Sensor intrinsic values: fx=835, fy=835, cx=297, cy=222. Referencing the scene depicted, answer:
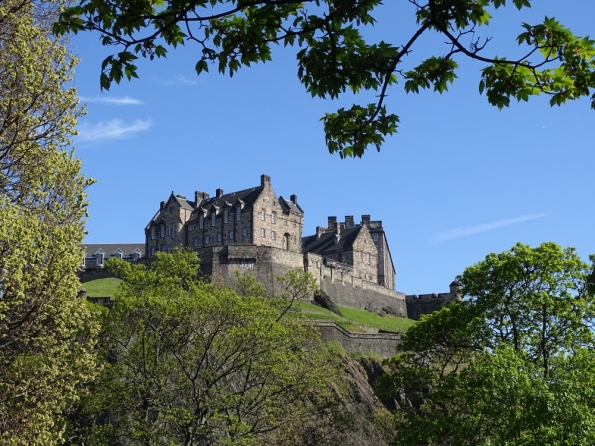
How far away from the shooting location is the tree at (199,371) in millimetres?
31984

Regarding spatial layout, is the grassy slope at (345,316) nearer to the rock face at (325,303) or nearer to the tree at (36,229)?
the rock face at (325,303)

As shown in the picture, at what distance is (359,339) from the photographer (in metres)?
61.7

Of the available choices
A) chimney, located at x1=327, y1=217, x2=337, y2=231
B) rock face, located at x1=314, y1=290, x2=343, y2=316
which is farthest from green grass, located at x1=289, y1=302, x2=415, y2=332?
chimney, located at x1=327, y1=217, x2=337, y2=231

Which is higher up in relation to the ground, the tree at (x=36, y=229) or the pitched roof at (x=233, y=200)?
the pitched roof at (x=233, y=200)

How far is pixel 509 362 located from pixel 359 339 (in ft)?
112

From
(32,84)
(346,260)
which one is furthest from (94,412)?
(346,260)

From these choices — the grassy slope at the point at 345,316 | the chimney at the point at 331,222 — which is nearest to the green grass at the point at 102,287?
the grassy slope at the point at 345,316

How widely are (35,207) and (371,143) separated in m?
13.2

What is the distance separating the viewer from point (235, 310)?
3356 cm

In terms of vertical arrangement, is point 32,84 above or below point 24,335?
above

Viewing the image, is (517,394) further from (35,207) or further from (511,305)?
(35,207)

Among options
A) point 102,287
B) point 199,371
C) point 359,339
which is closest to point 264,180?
point 102,287

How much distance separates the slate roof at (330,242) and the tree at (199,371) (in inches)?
2138

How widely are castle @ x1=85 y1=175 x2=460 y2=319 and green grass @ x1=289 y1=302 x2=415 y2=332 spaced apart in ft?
7.80
